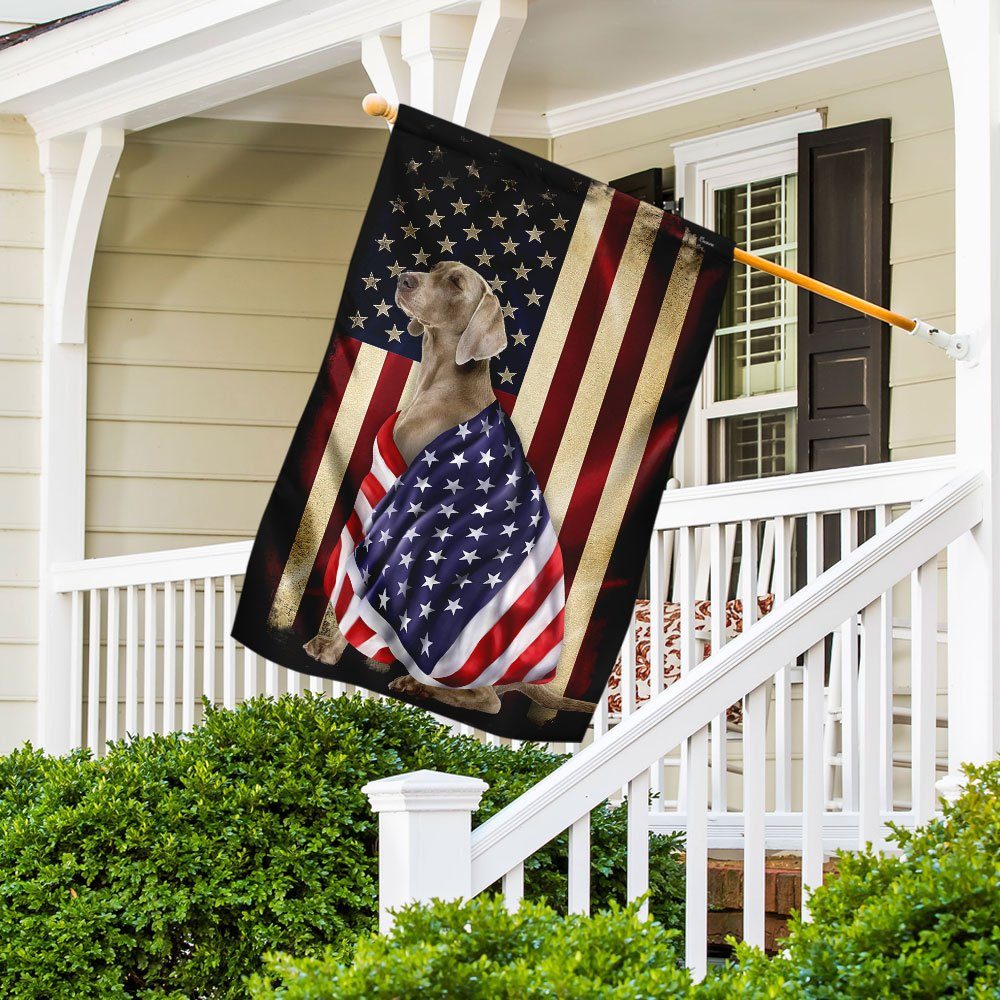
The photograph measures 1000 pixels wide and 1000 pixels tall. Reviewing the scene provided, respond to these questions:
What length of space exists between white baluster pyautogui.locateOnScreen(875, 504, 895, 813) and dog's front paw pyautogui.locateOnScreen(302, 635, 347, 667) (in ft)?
4.04

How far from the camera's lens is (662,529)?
4.76 m

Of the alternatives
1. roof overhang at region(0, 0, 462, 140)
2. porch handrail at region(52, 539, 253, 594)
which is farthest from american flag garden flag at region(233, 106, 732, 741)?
roof overhang at region(0, 0, 462, 140)

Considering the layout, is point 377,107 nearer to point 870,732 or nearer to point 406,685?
point 406,685

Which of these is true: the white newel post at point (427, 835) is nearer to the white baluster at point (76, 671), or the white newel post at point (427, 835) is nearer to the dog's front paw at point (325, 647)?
the dog's front paw at point (325, 647)

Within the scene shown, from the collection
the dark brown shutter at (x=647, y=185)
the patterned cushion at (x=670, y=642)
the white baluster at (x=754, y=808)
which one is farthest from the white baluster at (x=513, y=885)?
the dark brown shutter at (x=647, y=185)

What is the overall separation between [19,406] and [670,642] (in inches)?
113

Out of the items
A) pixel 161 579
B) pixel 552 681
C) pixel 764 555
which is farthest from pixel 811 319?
pixel 552 681

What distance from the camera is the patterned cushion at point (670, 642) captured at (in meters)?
A: 5.58

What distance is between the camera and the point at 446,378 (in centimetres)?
363

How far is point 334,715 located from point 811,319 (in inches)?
115

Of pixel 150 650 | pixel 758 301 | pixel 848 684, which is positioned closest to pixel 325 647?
pixel 848 684

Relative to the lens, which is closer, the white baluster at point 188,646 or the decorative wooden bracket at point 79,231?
the white baluster at point 188,646

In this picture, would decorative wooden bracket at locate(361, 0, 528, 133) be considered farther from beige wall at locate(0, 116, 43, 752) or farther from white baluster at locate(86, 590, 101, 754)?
white baluster at locate(86, 590, 101, 754)

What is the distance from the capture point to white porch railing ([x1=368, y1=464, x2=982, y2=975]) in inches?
125
